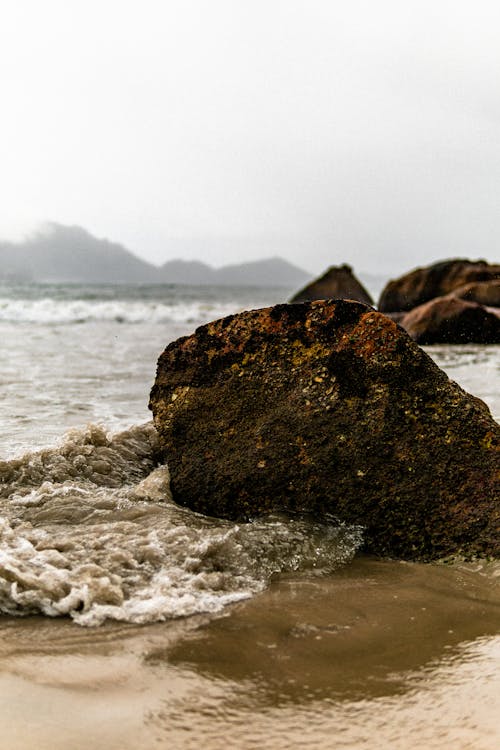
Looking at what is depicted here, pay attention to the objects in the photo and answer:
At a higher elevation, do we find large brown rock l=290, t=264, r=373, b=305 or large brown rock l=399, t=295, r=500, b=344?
large brown rock l=290, t=264, r=373, b=305

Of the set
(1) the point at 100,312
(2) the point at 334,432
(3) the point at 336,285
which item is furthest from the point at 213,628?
(1) the point at 100,312

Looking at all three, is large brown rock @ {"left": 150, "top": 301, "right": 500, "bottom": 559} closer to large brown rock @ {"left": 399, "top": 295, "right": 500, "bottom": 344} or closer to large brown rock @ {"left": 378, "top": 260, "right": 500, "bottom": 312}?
large brown rock @ {"left": 399, "top": 295, "right": 500, "bottom": 344}

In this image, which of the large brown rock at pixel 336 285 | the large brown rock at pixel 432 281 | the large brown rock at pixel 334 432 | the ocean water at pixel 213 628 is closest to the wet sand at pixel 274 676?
the ocean water at pixel 213 628

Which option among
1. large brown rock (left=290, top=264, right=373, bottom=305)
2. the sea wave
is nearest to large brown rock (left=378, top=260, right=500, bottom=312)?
large brown rock (left=290, top=264, right=373, bottom=305)

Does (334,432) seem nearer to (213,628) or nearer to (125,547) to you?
(125,547)

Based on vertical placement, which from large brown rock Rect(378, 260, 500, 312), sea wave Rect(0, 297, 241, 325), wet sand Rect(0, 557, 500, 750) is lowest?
wet sand Rect(0, 557, 500, 750)

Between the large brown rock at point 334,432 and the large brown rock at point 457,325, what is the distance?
9.99 m

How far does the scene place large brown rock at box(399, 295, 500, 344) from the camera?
13.1 metres

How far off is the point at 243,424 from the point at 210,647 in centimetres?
148

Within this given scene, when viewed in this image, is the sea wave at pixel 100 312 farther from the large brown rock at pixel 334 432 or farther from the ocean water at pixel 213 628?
the ocean water at pixel 213 628

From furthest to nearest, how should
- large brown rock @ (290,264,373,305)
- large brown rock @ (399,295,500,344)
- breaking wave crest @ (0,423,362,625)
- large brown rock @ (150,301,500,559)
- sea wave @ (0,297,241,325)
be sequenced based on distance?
sea wave @ (0,297,241,325) < large brown rock @ (290,264,373,305) < large brown rock @ (399,295,500,344) < large brown rock @ (150,301,500,559) < breaking wave crest @ (0,423,362,625)

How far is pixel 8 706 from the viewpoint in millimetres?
1795

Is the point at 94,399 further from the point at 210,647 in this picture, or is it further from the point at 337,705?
the point at 337,705

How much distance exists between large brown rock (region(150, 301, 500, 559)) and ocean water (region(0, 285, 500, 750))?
0.15m
